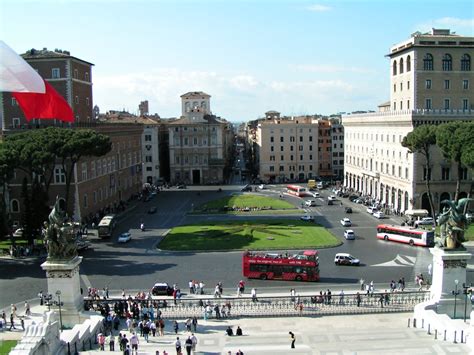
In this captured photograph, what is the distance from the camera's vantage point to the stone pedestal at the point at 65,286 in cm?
2986

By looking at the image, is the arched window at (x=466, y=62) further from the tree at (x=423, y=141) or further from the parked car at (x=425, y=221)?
the parked car at (x=425, y=221)

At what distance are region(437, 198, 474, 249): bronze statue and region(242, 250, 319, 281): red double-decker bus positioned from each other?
412 inches

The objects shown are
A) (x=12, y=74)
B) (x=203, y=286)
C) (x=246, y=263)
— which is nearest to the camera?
(x=12, y=74)

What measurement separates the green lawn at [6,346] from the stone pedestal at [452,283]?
22.1m

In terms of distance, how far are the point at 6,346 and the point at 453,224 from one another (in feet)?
78.8

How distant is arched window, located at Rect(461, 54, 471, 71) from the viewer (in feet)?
228

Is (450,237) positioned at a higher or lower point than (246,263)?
higher

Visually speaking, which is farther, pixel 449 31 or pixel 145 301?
pixel 449 31

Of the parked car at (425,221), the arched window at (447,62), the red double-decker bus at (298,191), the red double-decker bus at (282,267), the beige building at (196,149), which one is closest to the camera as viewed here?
the red double-decker bus at (282,267)

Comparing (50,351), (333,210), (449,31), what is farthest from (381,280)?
(449,31)

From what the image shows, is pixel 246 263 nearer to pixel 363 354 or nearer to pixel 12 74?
pixel 363 354

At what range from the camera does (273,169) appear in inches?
4237

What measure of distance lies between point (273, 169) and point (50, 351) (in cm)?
8586

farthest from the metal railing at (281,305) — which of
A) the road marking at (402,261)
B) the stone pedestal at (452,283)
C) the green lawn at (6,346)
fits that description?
the road marking at (402,261)
